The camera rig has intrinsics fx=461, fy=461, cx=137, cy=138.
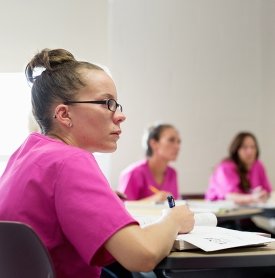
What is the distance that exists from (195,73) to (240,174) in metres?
1.18

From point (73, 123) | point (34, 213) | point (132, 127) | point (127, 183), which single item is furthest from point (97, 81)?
point (132, 127)

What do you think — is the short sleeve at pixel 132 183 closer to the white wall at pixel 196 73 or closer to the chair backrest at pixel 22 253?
the white wall at pixel 196 73

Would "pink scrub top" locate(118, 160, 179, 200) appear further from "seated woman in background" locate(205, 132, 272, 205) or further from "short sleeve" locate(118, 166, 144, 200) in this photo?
"seated woman in background" locate(205, 132, 272, 205)

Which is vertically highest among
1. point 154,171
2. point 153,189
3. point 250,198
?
point 154,171

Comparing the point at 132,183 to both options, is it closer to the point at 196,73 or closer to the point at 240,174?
the point at 240,174

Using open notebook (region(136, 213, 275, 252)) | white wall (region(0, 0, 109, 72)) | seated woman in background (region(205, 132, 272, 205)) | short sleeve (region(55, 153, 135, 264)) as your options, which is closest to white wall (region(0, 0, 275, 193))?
seated woman in background (region(205, 132, 272, 205))

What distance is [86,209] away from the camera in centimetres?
97

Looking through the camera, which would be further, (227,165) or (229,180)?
(227,165)

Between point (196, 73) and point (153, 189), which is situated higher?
point (196, 73)

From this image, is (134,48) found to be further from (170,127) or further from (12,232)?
(12,232)

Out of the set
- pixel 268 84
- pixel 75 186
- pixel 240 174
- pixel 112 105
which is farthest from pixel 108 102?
pixel 268 84

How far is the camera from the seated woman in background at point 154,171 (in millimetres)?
3357

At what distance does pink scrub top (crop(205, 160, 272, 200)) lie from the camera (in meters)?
3.99

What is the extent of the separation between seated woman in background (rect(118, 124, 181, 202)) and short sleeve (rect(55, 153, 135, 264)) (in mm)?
2273
